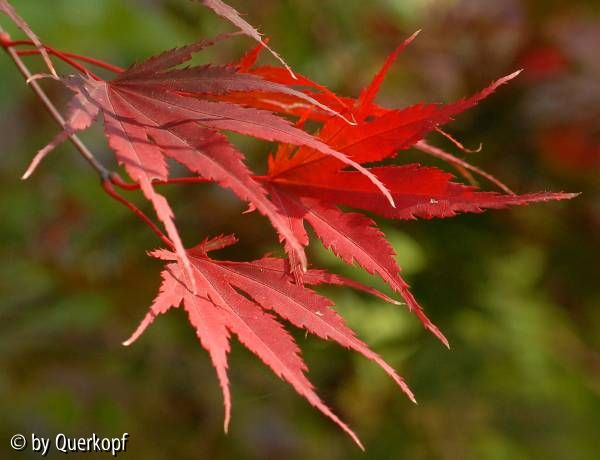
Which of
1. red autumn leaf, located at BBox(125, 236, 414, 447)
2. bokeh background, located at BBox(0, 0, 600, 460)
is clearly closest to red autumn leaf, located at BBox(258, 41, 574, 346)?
red autumn leaf, located at BBox(125, 236, 414, 447)

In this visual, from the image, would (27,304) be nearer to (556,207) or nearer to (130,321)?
(130,321)

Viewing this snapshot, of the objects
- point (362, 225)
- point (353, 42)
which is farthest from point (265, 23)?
point (362, 225)

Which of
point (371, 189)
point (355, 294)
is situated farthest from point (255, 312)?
point (355, 294)

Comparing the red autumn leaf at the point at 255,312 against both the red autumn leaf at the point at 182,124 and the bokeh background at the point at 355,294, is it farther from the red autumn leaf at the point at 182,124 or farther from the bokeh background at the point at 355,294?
the bokeh background at the point at 355,294

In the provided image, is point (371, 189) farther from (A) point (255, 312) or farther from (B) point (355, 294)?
(B) point (355, 294)

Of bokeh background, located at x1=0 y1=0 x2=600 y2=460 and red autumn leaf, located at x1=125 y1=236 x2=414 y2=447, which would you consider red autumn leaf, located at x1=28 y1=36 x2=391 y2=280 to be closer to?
red autumn leaf, located at x1=125 y1=236 x2=414 y2=447

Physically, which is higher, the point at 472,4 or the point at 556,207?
the point at 472,4
